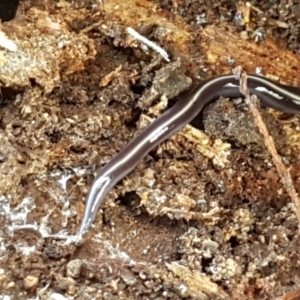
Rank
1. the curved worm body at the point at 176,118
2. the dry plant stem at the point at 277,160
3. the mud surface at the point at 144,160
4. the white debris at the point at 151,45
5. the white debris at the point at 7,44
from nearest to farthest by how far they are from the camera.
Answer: the dry plant stem at the point at 277,160
the mud surface at the point at 144,160
the curved worm body at the point at 176,118
the white debris at the point at 7,44
the white debris at the point at 151,45

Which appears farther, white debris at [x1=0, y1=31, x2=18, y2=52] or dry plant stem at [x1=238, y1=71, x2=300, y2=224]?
white debris at [x1=0, y1=31, x2=18, y2=52]

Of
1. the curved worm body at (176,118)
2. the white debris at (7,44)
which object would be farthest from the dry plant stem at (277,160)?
the white debris at (7,44)

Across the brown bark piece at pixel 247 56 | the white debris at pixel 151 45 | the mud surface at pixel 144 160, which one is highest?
the brown bark piece at pixel 247 56

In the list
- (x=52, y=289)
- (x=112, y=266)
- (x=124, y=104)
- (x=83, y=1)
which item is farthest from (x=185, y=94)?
(x=52, y=289)

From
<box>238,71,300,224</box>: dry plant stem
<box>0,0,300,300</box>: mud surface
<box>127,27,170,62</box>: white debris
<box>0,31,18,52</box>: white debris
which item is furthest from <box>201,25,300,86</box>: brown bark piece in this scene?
<box>0,31,18,52</box>: white debris

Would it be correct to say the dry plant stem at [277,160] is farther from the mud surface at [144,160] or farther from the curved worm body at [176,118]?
the curved worm body at [176,118]

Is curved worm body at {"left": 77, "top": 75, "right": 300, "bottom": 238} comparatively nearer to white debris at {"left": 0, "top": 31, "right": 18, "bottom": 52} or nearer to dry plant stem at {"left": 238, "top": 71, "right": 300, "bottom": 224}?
dry plant stem at {"left": 238, "top": 71, "right": 300, "bottom": 224}

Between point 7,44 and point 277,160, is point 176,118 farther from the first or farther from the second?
point 7,44
